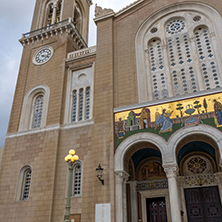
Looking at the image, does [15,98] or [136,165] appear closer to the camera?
Answer: [136,165]

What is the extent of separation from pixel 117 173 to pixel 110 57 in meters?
8.76

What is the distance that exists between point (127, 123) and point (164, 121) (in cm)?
229

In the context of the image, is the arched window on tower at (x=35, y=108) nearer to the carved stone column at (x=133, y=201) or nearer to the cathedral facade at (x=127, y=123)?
the cathedral facade at (x=127, y=123)

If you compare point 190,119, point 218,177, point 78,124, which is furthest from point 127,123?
point 218,177

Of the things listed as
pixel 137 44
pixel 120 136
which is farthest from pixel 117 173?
pixel 137 44

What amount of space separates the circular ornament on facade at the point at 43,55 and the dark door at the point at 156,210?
14135mm

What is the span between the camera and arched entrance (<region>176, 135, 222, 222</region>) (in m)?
15.4

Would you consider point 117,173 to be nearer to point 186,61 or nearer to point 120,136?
point 120,136

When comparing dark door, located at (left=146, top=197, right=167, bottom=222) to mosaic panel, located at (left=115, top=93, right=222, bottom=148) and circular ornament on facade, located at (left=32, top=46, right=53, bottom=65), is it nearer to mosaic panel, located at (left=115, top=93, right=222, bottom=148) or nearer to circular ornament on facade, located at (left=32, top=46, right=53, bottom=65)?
mosaic panel, located at (left=115, top=93, right=222, bottom=148)

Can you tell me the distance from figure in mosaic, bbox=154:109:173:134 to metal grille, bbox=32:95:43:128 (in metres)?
9.56

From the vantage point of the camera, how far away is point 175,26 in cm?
1983

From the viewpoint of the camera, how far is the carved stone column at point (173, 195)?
12742 millimetres

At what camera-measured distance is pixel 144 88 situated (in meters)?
17.8

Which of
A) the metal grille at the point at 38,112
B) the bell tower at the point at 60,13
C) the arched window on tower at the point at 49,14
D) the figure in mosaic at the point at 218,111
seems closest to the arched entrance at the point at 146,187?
the figure in mosaic at the point at 218,111
